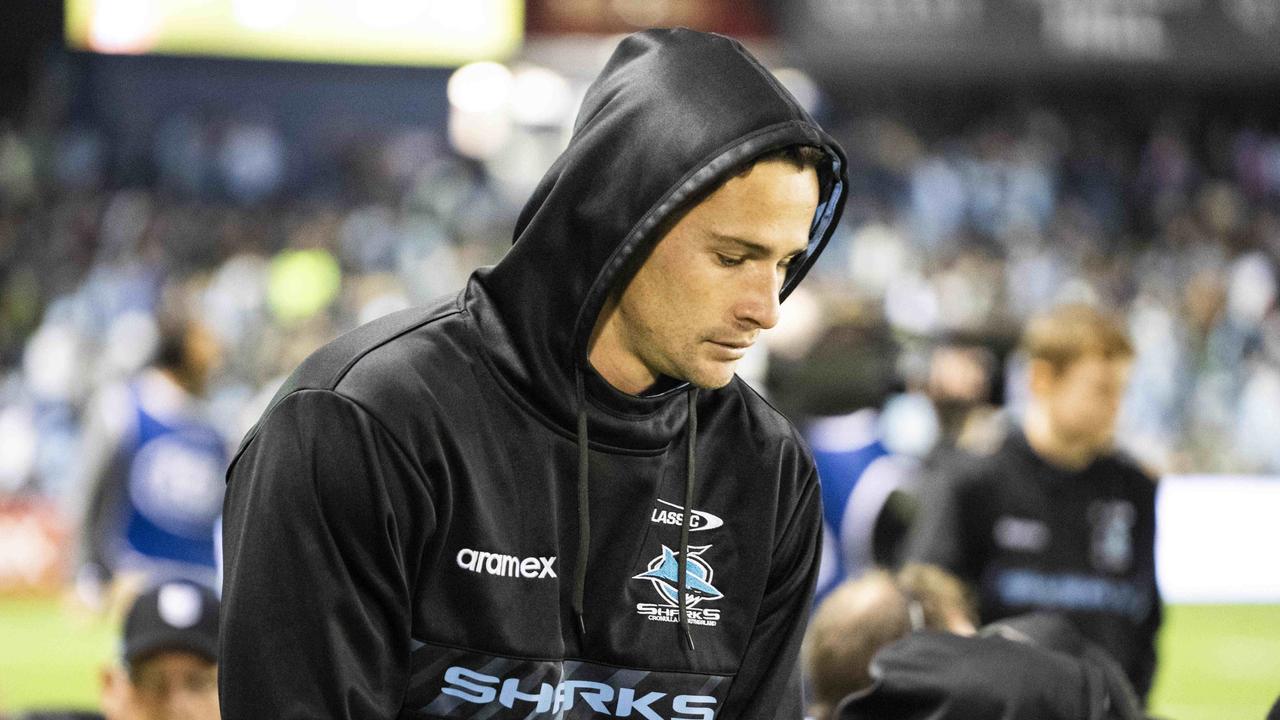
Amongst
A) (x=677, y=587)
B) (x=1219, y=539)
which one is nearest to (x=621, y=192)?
(x=677, y=587)

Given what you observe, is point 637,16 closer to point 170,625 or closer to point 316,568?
point 170,625

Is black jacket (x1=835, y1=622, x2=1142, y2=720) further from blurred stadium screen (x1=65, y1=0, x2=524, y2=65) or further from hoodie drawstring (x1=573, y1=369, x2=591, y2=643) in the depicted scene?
blurred stadium screen (x1=65, y1=0, x2=524, y2=65)

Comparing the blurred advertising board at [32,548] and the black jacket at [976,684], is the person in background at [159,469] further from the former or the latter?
the blurred advertising board at [32,548]

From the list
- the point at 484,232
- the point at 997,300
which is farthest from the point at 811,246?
the point at 484,232

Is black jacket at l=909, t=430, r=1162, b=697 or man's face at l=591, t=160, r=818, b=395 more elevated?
man's face at l=591, t=160, r=818, b=395

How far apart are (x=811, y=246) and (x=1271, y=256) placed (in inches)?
689

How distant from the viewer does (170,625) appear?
3.35 meters

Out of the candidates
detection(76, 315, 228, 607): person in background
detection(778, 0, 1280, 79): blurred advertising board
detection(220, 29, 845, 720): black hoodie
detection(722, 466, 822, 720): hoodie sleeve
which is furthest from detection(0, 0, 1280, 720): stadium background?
detection(220, 29, 845, 720): black hoodie

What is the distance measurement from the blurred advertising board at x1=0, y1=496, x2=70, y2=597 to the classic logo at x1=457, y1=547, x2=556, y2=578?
36.8 feet

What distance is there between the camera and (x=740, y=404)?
210 centimetres

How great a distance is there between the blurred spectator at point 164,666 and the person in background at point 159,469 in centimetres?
216

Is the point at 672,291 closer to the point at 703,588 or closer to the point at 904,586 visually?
the point at 703,588

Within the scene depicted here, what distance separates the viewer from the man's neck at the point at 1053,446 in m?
4.31

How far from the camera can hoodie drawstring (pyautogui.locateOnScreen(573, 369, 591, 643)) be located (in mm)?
1890
